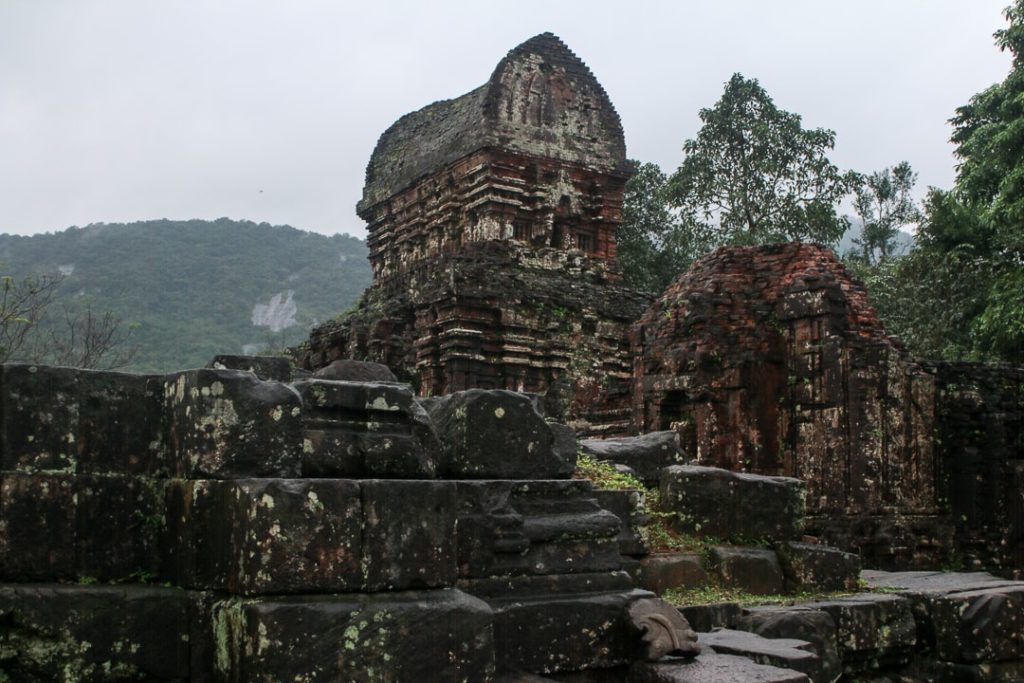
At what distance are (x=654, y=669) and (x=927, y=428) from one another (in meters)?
9.06

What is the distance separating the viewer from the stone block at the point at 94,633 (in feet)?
10.9

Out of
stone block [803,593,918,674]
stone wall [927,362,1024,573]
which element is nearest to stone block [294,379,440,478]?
stone block [803,593,918,674]

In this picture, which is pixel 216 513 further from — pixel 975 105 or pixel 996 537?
pixel 975 105

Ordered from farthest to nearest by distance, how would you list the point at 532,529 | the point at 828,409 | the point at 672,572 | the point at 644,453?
the point at 828,409 → the point at 644,453 → the point at 672,572 → the point at 532,529

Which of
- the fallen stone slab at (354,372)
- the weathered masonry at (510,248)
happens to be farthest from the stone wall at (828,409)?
the fallen stone slab at (354,372)

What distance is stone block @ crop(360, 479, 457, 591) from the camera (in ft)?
11.7

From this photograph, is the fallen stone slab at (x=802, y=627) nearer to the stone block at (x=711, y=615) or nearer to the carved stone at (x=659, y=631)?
the stone block at (x=711, y=615)

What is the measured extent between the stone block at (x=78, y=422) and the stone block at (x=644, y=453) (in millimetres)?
4452

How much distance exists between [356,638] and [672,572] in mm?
3609

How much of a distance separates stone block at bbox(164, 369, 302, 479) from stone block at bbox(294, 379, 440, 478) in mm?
182

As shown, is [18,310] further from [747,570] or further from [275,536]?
[275,536]

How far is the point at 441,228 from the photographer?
22.1m

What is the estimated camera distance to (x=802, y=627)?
19.6 ft

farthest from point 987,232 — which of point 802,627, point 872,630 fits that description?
point 802,627
